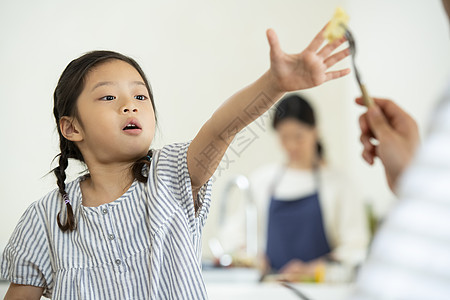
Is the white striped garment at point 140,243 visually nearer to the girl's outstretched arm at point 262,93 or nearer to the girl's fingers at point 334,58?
the girl's outstretched arm at point 262,93

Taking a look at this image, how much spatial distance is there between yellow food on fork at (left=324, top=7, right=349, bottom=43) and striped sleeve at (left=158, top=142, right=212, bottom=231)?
19cm

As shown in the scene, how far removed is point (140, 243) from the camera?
1.82 ft

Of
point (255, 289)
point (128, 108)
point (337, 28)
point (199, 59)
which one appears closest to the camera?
point (337, 28)

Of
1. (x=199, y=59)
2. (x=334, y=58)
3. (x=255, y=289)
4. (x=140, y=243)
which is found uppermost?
(x=199, y=59)

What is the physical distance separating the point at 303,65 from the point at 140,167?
216 millimetres

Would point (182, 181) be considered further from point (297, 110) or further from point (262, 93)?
point (297, 110)

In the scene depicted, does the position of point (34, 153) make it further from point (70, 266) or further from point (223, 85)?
point (223, 85)

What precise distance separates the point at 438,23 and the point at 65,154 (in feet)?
4.33

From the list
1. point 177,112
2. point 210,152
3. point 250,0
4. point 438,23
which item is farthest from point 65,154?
point 250,0

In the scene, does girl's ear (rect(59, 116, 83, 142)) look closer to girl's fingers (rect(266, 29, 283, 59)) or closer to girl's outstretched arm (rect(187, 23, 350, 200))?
girl's outstretched arm (rect(187, 23, 350, 200))

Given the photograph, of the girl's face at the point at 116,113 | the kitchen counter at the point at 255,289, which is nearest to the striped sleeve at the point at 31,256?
the girl's face at the point at 116,113

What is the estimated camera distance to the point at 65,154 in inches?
25.5

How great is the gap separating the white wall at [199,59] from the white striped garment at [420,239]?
825 millimetres

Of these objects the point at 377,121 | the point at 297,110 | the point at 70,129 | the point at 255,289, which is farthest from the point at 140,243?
the point at 297,110
